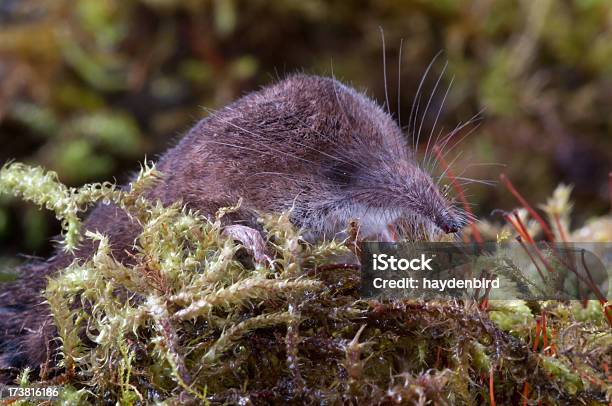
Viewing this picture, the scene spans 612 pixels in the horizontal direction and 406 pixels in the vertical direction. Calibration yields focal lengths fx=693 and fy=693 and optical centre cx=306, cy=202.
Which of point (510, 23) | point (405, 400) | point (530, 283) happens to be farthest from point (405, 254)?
point (510, 23)

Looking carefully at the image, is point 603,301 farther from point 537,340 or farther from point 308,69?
point 308,69

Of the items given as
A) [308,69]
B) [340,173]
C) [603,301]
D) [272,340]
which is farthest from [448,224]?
[308,69]

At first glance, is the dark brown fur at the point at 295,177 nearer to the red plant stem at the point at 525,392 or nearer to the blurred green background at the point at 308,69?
the red plant stem at the point at 525,392

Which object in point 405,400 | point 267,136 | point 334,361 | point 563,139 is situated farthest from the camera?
point 563,139

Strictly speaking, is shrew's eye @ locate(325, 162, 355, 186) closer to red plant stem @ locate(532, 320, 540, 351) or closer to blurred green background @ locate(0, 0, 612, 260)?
red plant stem @ locate(532, 320, 540, 351)

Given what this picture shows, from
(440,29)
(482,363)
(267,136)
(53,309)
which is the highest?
(440,29)

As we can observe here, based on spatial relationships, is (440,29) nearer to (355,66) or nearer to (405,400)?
(355,66)

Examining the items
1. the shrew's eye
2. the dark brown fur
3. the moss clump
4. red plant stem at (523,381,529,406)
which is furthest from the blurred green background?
red plant stem at (523,381,529,406)
